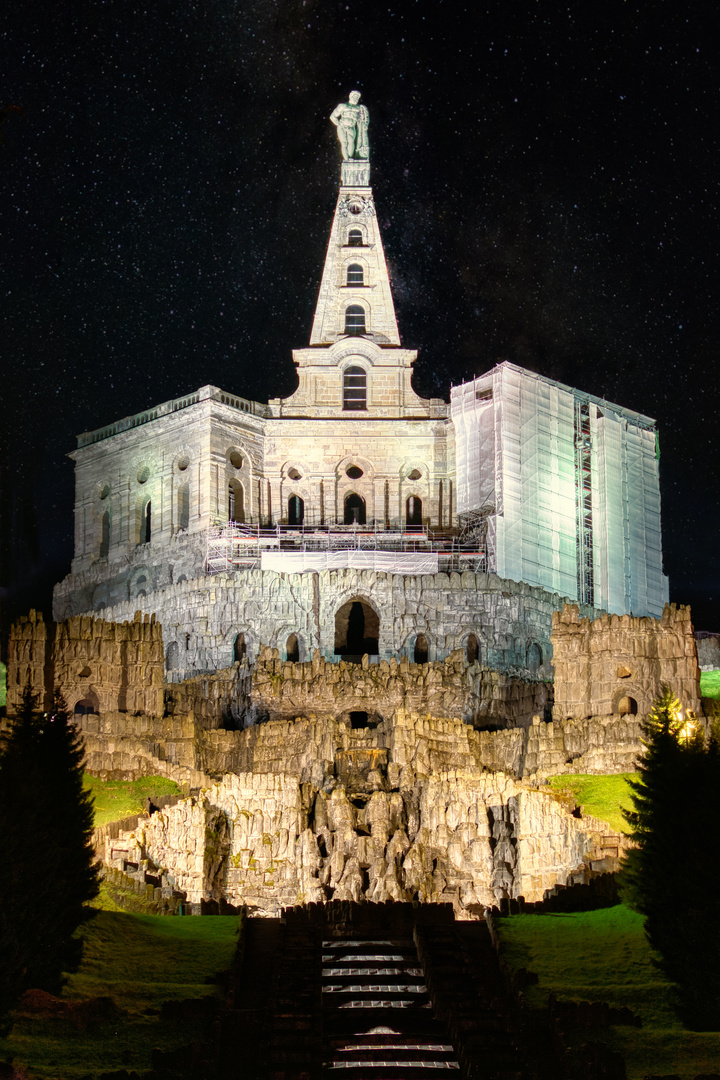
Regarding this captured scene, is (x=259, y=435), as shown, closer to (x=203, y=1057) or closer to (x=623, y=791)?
(x=623, y=791)

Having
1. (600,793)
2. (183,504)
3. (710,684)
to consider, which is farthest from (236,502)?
(600,793)

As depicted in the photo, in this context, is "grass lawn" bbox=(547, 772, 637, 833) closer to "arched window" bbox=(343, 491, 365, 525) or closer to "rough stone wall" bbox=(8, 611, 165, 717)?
"rough stone wall" bbox=(8, 611, 165, 717)

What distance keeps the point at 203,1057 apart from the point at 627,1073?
9.44 meters

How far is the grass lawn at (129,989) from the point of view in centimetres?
3497

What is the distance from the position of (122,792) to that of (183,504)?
32892 mm

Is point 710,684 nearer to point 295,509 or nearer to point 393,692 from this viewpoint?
point 393,692

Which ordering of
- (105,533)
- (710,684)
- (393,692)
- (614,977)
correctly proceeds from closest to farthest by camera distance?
(614,977), (393,692), (710,684), (105,533)

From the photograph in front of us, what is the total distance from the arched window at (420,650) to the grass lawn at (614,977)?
3316 centimetres

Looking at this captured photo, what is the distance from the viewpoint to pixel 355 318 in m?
104

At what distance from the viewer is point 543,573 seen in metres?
88.6

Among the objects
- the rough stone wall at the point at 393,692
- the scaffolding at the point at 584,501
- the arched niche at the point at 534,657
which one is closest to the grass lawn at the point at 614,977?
the rough stone wall at the point at 393,692

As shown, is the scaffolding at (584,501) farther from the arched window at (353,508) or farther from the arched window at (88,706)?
the arched window at (88,706)

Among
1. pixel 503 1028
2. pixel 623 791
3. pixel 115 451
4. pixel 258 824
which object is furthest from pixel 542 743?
pixel 115 451

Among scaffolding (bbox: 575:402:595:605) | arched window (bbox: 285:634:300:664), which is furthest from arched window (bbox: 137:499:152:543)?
scaffolding (bbox: 575:402:595:605)
